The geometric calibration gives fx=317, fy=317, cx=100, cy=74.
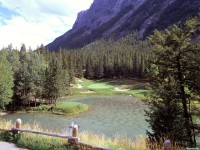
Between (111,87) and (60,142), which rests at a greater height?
(111,87)

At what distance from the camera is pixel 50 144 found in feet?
50.3

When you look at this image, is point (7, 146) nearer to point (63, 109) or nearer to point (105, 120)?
point (105, 120)

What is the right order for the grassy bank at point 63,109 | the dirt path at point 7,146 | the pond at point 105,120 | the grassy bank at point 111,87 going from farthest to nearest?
the grassy bank at point 111,87 < the grassy bank at point 63,109 < the pond at point 105,120 < the dirt path at point 7,146

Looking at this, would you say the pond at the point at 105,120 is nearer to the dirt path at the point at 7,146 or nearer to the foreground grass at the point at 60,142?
the foreground grass at the point at 60,142

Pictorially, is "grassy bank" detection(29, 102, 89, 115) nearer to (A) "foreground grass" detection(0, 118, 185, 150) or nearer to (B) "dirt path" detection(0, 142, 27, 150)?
(A) "foreground grass" detection(0, 118, 185, 150)

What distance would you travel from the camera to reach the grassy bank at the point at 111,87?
115m

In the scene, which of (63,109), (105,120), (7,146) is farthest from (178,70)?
(63,109)

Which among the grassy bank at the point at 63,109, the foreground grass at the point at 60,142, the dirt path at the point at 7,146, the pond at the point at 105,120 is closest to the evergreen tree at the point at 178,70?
the foreground grass at the point at 60,142

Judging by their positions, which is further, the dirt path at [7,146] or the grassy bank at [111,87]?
the grassy bank at [111,87]

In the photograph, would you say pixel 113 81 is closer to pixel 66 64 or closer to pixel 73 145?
pixel 66 64

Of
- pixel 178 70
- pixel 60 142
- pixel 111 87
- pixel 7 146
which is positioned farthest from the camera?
pixel 111 87

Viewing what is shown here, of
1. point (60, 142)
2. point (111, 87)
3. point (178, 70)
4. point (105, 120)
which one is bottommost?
point (105, 120)

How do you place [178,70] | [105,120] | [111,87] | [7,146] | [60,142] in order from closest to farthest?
[60,142] → [7,146] → [178,70] → [105,120] → [111,87]

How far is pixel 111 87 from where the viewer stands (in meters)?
132
